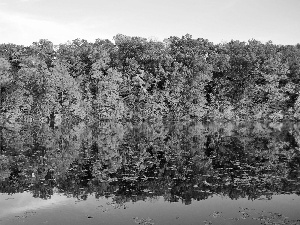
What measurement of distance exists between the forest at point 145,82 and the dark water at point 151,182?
5252cm

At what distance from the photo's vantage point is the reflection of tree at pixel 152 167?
110ft

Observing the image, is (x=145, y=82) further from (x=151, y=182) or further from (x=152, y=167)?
(x=151, y=182)

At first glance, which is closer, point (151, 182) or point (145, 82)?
point (151, 182)

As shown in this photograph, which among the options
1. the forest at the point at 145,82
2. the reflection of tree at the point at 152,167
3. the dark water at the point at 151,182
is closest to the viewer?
the dark water at the point at 151,182

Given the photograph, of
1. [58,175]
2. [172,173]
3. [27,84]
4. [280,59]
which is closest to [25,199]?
[58,175]

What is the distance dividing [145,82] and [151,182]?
3335 inches

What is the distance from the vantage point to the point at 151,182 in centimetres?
3597

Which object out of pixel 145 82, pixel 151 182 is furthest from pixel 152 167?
pixel 145 82

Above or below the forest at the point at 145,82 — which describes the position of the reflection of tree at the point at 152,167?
below

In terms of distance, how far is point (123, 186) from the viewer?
114ft

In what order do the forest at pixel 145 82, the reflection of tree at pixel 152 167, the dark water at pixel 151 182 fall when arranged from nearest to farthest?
the dark water at pixel 151 182 < the reflection of tree at pixel 152 167 < the forest at pixel 145 82

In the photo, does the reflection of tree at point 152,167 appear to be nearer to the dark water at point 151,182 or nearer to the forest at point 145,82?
the dark water at point 151,182

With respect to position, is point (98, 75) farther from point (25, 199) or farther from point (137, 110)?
point (25, 199)

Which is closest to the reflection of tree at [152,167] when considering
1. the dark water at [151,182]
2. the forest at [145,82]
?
the dark water at [151,182]
